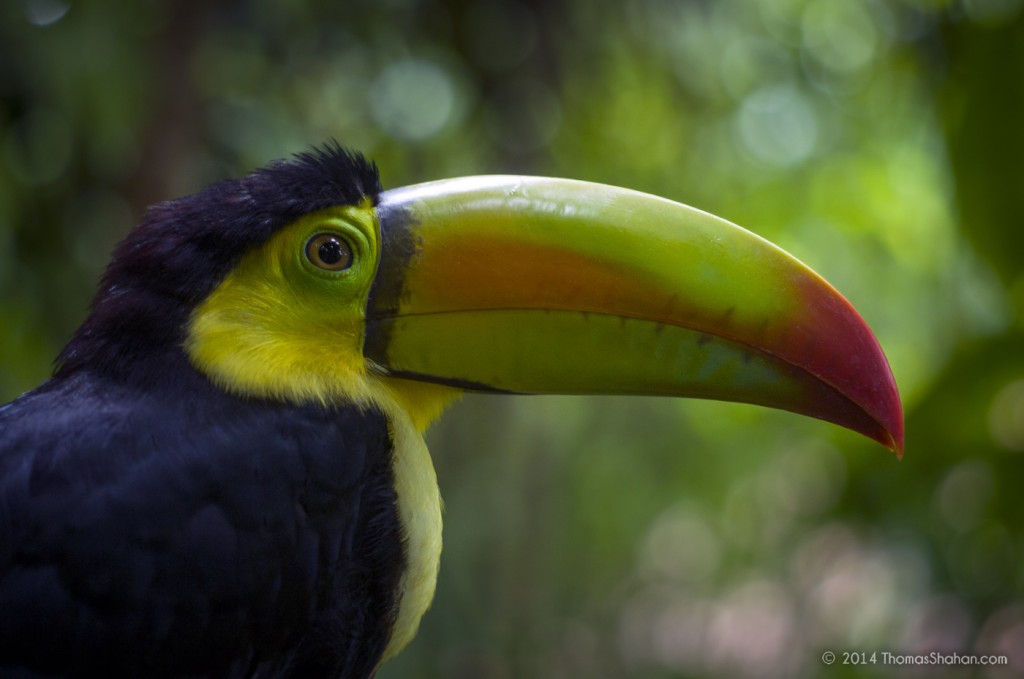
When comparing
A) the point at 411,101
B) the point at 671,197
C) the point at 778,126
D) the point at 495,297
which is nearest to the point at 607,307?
the point at 495,297

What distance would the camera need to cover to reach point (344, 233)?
149cm

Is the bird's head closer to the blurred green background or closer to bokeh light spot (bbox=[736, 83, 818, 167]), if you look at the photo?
the blurred green background

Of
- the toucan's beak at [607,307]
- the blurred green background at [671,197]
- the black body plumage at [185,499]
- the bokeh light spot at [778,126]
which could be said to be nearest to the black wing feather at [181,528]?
the black body plumage at [185,499]

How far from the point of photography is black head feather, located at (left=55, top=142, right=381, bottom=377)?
4.58 ft

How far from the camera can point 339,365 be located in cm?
146

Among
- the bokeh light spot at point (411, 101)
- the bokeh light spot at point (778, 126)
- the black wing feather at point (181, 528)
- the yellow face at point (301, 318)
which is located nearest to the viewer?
the black wing feather at point (181, 528)

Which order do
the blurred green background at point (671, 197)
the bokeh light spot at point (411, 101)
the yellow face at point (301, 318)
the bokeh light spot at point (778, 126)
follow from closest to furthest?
the yellow face at point (301, 318) → the blurred green background at point (671, 197) → the bokeh light spot at point (411, 101) → the bokeh light spot at point (778, 126)

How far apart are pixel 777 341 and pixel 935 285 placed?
14.4 feet

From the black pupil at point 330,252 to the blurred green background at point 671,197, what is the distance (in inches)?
102

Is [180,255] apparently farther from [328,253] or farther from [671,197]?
[671,197]

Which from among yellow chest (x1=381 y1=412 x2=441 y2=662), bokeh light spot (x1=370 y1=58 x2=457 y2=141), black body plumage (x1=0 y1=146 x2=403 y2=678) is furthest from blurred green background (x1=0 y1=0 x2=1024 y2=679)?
black body plumage (x1=0 y1=146 x2=403 y2=678)

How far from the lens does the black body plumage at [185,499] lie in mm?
1259

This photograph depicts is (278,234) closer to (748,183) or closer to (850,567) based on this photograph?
(850,567)

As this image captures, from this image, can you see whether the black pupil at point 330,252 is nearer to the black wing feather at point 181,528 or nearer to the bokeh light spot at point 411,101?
the black wing feather at point 181,528
